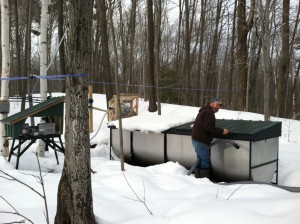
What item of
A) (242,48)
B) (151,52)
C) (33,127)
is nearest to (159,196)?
(33,127)

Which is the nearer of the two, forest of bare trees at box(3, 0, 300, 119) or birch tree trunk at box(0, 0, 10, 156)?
birch tree trunk at box(0, 0, 10, 156)

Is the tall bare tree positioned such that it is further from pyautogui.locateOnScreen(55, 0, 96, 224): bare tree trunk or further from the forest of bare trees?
pyautogui.locateOnScreen(55, 0, 96, 224): bare tree trunk

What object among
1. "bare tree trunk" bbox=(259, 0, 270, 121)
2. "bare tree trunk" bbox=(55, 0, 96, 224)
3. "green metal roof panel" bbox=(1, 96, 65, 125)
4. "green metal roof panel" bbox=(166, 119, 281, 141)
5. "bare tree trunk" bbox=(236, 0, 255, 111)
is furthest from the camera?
"bare tree trunk" bbox=(236, 0, 255, 111)

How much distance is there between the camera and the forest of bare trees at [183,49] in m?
15.2

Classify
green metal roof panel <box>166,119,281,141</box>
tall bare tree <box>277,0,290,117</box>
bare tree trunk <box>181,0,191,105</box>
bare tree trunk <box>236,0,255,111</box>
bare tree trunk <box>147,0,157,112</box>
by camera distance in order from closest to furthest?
green metal roof panel <box>166,119,281,141</box>
bare tree trunk <box>236,0,255,111</box>
bare tree trunk <box>147,0,157,112</box>
tall bare tree <box>277,0,290,117</box>
bare tree trunk <box>181,0,191,105</box>

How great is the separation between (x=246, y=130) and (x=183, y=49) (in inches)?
1072

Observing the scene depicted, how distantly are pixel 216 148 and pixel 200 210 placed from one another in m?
3.20

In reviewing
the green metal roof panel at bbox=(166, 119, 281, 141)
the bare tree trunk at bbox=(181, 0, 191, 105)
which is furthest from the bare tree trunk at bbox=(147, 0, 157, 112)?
the green metal roof panel at bbox=(166, 119, 281, 141)

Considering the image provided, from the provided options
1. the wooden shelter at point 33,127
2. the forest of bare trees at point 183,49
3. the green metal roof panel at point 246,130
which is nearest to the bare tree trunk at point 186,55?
the forest of bare trees at point 183,49

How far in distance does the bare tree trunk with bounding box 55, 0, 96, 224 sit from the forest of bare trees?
0.43ft

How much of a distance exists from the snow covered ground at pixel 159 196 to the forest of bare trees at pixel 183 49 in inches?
68.1

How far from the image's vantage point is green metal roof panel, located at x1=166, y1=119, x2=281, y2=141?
259 inches

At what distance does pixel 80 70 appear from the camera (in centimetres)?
363

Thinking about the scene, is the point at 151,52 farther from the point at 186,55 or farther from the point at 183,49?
the point at 183,49
